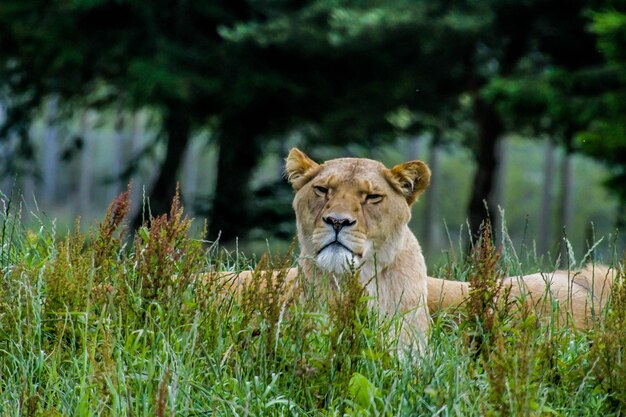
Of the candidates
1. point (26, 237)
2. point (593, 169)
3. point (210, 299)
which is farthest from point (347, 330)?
point (593, 169)

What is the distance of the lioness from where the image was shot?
5.86 metres

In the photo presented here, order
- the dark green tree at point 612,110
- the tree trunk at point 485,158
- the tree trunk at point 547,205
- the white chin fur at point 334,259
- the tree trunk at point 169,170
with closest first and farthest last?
the white chin fur at point 334,259 → the dark green tree at point 612,110 → the tree trunk at point 485,158 → the tree trunk at point 169,170 → the tree trunk at point 547,205

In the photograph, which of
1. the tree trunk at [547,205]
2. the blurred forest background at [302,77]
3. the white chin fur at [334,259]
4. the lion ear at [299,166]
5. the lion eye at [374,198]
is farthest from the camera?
the tree trunk at [547,205]

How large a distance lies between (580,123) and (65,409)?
11888 mm

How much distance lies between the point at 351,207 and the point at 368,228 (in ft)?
0.46

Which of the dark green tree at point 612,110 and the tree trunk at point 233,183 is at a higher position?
the dark green tree at point 612,110

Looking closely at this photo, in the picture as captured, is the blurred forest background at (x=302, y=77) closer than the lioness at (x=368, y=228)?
No

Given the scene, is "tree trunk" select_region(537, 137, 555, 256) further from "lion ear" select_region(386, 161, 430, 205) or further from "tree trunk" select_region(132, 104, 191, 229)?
"lion ear" select_region(386, 161, 430, 205)

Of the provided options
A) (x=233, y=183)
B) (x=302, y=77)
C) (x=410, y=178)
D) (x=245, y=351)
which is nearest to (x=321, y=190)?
(x=410, y=178)

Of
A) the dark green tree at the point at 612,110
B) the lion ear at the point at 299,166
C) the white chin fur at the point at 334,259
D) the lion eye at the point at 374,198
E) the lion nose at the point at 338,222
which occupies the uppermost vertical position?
the dark green tree at the point at 612,110

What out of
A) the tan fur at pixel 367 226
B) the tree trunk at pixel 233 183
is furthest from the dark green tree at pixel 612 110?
the tan fur at pixel 367 226

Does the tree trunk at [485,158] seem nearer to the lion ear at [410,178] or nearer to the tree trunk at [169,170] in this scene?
the tree trunk at [169,170]

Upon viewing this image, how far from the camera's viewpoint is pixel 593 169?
209 ft

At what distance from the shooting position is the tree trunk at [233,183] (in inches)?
710
